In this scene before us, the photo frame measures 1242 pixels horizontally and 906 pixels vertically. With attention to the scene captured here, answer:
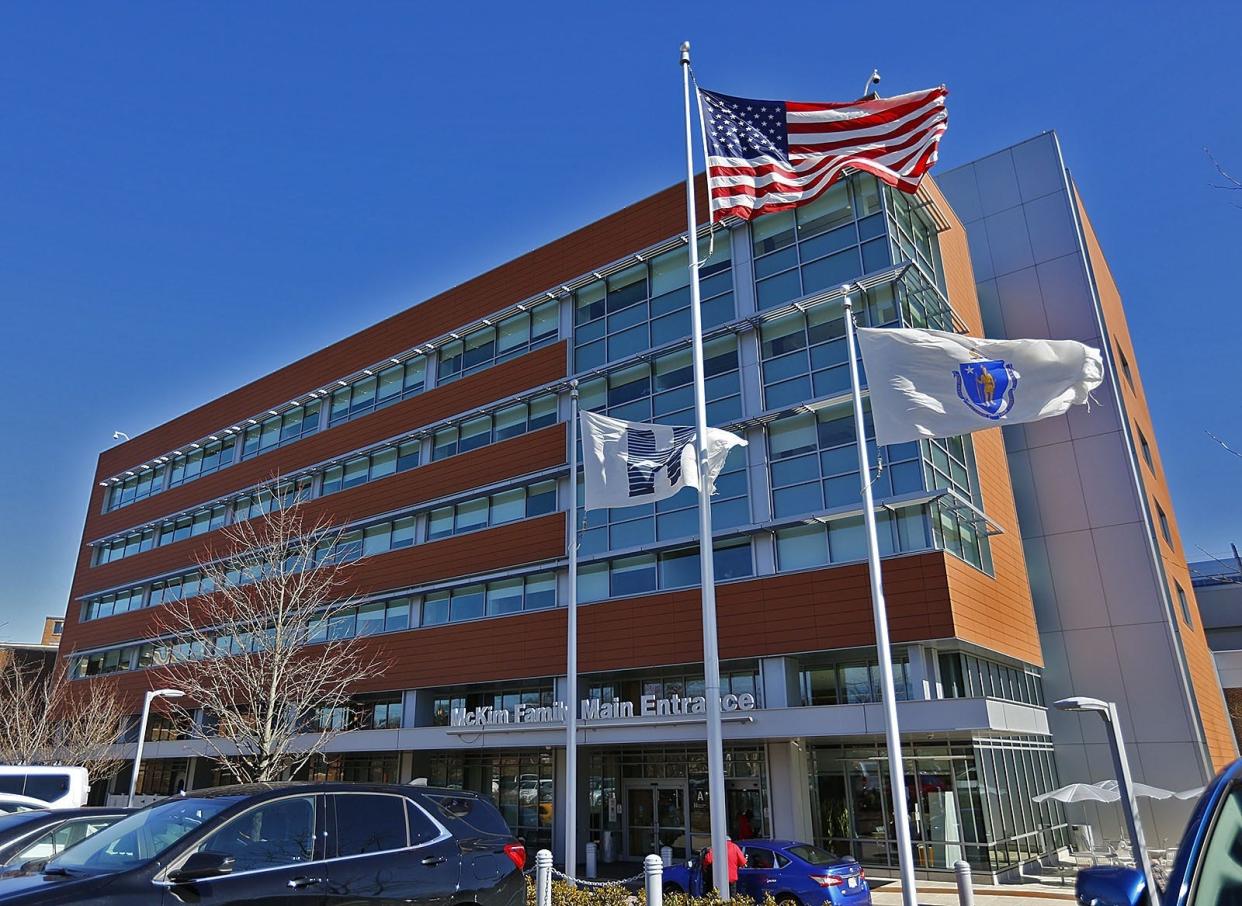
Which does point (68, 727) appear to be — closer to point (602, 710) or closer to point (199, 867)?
point (602, 710)

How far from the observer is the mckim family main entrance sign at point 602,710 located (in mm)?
25266

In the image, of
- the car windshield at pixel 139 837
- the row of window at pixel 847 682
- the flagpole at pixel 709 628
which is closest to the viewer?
the car windshield at pixel 139 837

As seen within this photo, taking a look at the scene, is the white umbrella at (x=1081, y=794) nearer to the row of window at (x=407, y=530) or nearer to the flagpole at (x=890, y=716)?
the flagpole at (x=890, y=716)

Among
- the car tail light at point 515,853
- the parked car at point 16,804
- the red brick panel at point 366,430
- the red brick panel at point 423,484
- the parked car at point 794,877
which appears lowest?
the parked car at point 794,877

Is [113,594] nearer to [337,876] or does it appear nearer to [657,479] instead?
[657,479]

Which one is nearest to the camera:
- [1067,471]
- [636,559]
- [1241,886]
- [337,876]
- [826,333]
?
[1241,886]

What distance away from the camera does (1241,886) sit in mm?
3012

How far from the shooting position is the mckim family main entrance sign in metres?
25.3

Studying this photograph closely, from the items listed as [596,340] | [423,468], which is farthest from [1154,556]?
[423,468]

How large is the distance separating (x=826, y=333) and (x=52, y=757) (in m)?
35.9

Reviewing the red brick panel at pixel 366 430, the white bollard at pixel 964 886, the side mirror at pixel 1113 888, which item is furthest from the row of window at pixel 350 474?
the side mirror at pixel 1113 888

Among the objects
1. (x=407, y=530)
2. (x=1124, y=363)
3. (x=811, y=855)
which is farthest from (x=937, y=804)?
(x=1124, y=363)

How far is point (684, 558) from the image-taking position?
27.8m

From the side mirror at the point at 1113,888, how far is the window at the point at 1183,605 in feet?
109
